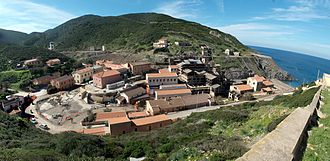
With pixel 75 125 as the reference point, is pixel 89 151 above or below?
above

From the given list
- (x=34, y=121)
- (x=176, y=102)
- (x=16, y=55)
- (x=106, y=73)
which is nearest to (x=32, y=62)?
(x=16, y=55)

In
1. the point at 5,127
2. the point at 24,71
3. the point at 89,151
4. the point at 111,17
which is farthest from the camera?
the point at 111,17

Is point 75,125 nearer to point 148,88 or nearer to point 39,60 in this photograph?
point 148,88

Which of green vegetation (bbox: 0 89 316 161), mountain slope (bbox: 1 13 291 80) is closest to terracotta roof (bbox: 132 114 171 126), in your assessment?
green vegetation (bbox: 0 89 316 161)

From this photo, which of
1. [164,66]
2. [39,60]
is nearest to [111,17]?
[39,60]

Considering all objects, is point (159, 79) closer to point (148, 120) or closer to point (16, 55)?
point (148, 120)

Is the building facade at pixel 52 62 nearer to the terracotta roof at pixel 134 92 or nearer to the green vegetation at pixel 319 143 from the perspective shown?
the terracotta roof at pixel 134 92
